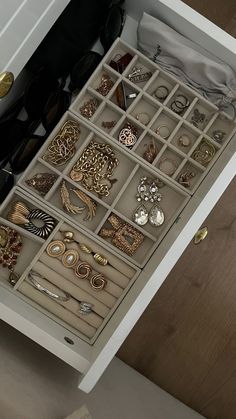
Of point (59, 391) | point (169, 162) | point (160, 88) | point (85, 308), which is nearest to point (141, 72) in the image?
point (160, 88)

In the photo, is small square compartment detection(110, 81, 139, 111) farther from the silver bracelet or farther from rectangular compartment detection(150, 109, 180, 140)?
the silver bracelet

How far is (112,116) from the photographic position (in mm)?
893

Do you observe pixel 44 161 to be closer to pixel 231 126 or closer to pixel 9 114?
pixel 9 114

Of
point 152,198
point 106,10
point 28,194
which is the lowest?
point 28,194

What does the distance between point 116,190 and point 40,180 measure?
12cm

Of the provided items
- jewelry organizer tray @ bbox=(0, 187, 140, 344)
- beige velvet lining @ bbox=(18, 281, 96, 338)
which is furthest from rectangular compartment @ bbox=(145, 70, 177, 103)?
beige velvet lining @ bbox=(18, 281, 96, 338)

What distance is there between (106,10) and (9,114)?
23 centimetres

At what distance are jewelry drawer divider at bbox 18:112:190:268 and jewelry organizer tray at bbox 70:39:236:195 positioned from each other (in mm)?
12

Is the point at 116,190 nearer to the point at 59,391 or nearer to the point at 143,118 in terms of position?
the point at 143,118

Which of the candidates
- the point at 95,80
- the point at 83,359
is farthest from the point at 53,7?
the point at 83,359

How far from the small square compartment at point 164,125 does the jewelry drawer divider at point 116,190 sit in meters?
0.07

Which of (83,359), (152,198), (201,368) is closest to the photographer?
(83,359)

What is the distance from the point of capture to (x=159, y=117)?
905mm

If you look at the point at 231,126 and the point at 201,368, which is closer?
the point at 231,126
